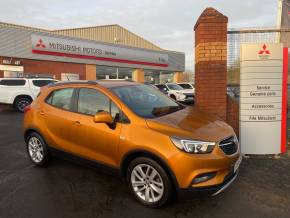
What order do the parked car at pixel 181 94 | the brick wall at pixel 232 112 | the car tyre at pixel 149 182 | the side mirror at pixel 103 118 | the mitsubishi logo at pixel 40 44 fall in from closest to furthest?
the car tyre at pixel 149 182, the side mirror at pixel 103 118, the brick wall at pixel 232 112, the parked car at pixel 181 94, the mitsubishi logo at pixel 40 44

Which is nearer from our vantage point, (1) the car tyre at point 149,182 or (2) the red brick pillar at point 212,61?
(1) the car tyre at point 149,182

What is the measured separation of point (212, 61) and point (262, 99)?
1.39m

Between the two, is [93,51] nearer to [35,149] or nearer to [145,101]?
[35,149]

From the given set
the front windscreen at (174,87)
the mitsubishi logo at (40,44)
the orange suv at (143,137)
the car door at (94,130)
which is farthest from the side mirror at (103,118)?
the mitsubishi logo at (40,44)

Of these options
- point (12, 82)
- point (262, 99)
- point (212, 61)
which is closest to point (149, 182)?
point (262, 99)

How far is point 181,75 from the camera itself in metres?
41.8

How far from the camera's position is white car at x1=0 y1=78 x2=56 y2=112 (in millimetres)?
14727

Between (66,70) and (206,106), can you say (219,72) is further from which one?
(66,70)

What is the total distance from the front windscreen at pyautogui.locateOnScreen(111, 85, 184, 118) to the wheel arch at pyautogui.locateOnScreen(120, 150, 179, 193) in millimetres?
521

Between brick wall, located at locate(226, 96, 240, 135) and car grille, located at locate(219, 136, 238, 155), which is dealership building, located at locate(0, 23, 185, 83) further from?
car grille, located at locate(219, 136, 238, 155)

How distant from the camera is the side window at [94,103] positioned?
4.12 meters

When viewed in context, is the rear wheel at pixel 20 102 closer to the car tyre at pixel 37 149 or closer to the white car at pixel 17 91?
the white car at pixel 17 91

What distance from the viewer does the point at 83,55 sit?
28656 mm

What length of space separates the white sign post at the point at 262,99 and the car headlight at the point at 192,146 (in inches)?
106
